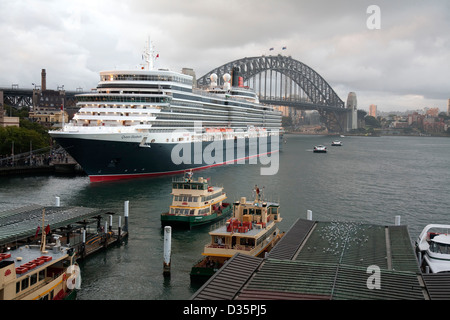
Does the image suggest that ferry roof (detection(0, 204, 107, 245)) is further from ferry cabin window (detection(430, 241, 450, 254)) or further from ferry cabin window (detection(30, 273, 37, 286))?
ferry cabin window (detection(430, 241, 450, 254))

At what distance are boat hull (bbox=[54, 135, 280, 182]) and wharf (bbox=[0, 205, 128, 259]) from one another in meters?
18.7

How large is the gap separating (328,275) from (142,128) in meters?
39.6

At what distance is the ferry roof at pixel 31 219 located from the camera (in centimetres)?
2398

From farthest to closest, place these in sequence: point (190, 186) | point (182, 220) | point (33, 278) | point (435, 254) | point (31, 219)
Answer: point (190, 186) → point (182, 220) → point (31, 219) → point (435, 254) → point (33, 278)

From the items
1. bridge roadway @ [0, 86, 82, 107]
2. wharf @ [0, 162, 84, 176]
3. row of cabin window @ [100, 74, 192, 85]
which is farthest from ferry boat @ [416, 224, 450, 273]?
bridge roadway @ [0, 86, 82, 107]

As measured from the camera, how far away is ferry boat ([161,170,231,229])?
3331 cm

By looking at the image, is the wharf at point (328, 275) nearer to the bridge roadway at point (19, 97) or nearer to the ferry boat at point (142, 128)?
the ferry boat at point (142, 128)

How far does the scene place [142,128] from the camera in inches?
2104

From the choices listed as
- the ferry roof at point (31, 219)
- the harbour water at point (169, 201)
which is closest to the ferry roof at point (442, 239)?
the harbour water at point (169, 201)

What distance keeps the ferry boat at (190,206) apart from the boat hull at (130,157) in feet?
60.9

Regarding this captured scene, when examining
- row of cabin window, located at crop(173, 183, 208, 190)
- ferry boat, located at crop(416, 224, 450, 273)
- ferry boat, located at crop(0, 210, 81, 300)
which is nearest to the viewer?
ferry boat, located at crop(0, 210, 81, 300)

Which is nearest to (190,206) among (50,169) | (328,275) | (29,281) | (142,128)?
(29,281)

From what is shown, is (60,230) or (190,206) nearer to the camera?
(60,230)

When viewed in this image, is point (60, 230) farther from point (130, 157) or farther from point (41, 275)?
point (130, 157)
